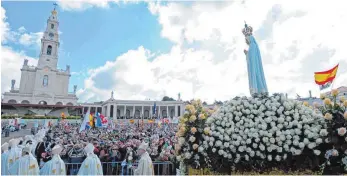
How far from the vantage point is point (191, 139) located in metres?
4.34

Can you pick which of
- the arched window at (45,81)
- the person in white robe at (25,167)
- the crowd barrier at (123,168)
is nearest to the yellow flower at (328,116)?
the crowd barrier at (123,168)

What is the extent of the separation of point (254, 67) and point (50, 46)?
63.3 metres

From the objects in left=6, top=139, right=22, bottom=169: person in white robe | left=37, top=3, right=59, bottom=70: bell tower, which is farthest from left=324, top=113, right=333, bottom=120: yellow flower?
left=37, top=3, right=59, bottom=70: bell tower

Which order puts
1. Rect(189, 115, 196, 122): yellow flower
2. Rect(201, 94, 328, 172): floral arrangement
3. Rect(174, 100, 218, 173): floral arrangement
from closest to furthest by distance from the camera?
1. Rect(201, 94, 328, 172): floral arrangement
2. Rect(174, 100, 218, 173): floral arrangement
3. Rect(189, 115, 196, 122): yellow flower

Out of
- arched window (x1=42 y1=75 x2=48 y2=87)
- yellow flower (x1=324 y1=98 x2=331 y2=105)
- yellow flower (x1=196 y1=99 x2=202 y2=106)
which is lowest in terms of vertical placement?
yellow flower (x1=324 y1=98 x2=331 y2=105)

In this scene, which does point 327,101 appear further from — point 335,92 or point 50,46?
point 50,46

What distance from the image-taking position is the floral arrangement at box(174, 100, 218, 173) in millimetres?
4336

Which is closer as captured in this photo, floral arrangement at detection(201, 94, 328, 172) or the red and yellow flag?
floral arrangement at detection(201, 94, 328, 172)

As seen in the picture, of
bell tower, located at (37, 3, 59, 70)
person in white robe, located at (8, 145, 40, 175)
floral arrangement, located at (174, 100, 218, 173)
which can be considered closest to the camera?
floral arrangement, located at (174, 100, 218, 173)

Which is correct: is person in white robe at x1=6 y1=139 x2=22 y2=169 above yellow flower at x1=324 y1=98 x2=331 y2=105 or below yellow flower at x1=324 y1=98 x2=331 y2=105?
below

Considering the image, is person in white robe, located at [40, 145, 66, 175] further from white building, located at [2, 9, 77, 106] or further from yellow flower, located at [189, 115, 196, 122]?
white building, located at [2, 9, 77, 106]

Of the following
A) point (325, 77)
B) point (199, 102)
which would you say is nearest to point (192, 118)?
point (199, 102)

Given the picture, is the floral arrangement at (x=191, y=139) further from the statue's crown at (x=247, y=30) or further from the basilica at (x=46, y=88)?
the basilica at (x=46, y=88)

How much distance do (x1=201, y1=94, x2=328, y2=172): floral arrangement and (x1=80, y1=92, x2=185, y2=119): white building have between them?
62340 millimetres
